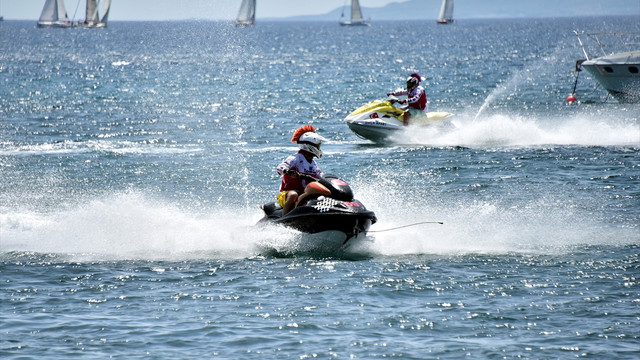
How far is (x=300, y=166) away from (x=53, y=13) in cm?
17563

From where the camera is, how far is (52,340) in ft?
31.7

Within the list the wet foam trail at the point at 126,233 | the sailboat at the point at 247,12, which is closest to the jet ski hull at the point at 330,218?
the wet foam trail at the point at 126,233

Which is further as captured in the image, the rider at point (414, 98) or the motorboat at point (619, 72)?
the motorboat at point (619, 72)

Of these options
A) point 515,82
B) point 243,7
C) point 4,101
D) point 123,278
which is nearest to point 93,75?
point 4,101

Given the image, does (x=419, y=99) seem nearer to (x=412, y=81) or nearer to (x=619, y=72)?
(x=412, y=81)

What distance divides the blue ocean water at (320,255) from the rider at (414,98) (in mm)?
641

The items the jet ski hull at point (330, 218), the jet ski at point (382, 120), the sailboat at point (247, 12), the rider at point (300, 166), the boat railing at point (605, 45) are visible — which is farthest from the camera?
the sailboat at point (247, 12)

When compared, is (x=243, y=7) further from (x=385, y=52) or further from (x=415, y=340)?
(x=415, y=340)

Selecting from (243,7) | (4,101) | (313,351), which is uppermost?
(243,7)

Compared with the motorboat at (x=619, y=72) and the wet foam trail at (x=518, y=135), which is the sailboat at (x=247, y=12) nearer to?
the motorboat at (x=619, y=72)

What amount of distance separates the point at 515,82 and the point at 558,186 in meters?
34.7

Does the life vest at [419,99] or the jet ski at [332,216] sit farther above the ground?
the life vest at [419,99]

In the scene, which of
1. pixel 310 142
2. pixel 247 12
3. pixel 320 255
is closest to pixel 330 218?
pixel 320 255

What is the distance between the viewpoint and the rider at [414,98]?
24016mm
